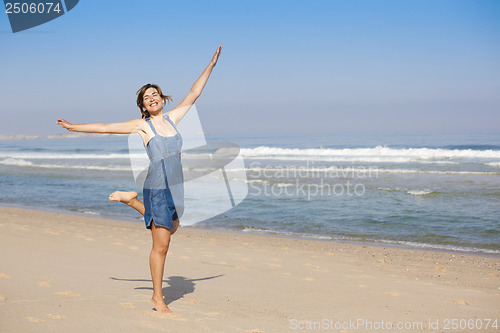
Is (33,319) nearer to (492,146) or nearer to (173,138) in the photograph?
(173,138)

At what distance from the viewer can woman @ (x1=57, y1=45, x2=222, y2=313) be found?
147 inches

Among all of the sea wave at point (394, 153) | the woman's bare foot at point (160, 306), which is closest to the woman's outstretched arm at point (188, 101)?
the woman's bare foot at point (160, 306)

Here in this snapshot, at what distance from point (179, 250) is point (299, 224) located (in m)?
3.65

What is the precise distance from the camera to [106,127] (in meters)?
3.59

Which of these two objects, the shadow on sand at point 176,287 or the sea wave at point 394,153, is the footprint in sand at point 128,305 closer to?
the shadow on sand at point 176,287

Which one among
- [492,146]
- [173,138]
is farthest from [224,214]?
[492,146]

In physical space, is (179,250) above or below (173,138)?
below

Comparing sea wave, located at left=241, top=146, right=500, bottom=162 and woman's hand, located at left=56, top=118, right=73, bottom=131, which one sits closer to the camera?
woman's hand, located at left=56, top=118, right=73, bottom=131

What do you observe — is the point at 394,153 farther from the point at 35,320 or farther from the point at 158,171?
the point at 35,320

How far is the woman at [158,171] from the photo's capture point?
373 centimetres

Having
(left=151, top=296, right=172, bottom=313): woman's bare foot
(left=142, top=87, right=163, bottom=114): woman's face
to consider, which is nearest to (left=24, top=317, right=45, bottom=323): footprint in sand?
(left=151, top=296, right=172, bottom=313): woman's bare foot

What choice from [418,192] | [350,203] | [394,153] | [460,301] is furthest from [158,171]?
[394,153]

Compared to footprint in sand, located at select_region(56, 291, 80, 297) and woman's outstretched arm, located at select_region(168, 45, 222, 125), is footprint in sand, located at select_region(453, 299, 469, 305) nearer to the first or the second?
woman's outstretched arm, located at select_region(168, 45, 222, 125)

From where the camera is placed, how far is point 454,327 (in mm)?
3922
